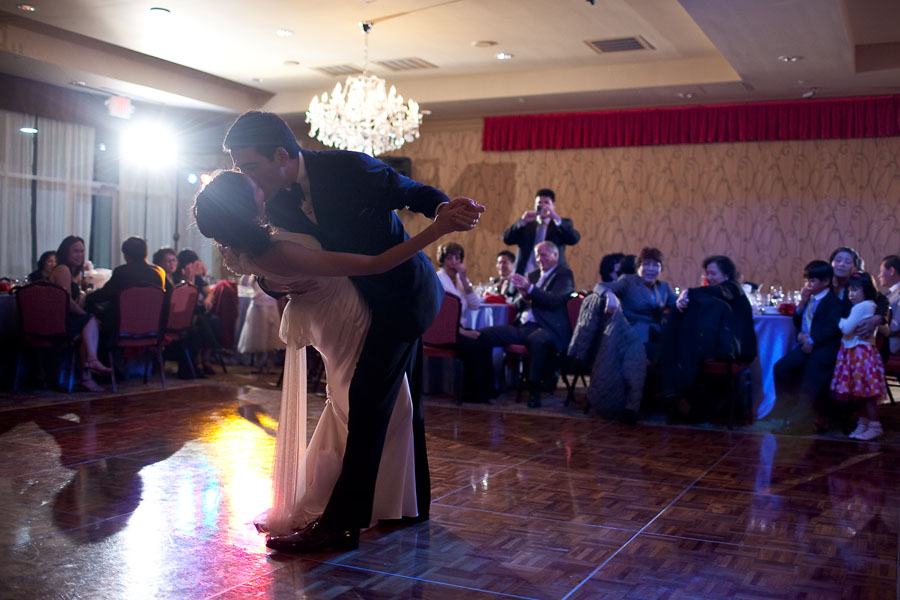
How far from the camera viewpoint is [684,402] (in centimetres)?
577

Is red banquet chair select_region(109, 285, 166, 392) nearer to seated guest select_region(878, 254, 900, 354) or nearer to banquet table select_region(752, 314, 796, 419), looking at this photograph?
banquet table select_region(752, 314, 796, 419)

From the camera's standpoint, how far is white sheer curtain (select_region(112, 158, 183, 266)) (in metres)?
11.7

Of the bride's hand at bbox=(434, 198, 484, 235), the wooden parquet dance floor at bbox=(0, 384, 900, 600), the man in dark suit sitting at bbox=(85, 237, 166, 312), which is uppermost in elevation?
the bride's hand at bbox=(434, 198, 484, 235)

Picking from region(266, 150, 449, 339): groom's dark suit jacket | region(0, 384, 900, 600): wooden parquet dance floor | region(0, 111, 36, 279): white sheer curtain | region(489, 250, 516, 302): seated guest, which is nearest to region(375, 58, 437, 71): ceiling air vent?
region(489, 250, 516, 302): seated guest

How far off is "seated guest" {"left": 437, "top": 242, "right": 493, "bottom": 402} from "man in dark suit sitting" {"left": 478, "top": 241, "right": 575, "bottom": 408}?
0.11m

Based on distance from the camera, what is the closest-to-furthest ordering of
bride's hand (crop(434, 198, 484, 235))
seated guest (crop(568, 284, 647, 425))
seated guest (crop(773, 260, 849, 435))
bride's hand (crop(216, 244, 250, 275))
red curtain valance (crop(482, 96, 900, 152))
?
bride's hand (crop(434, 198, 484, 235)) < bride's hand (crop(216, 244, 250, 275)) < seated guest (crop(773, 260, 849, 435)) < seated guest (crop(568, 284, 647, 425)) < red curtain valance (crop(482, 96, 900, 152))

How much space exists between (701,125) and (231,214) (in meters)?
8.55

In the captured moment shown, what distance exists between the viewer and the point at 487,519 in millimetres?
3121

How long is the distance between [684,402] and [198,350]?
4372 millimetres

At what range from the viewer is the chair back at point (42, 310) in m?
6.00

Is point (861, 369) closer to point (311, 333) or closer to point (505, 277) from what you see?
point (505, 277)

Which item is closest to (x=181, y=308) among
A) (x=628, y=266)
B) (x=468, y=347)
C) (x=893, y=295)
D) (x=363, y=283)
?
(x=468, y=347)

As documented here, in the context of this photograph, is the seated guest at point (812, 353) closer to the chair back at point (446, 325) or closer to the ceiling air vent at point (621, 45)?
the chair back at point (446, 325)

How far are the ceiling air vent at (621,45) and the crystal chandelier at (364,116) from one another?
6.38ft
